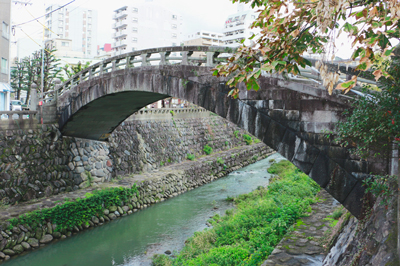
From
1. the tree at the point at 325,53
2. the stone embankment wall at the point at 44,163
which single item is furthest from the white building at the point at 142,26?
the tree at the point at 325,53

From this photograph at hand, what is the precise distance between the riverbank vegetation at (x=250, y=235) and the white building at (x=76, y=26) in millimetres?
53910

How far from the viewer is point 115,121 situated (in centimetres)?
1738

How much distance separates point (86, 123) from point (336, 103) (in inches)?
521

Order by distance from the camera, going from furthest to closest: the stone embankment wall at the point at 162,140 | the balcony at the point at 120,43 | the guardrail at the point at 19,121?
the balcony at the point at 120,43, the stone embankment wall at the point at 162,140, the guardrail at the point at 19,121

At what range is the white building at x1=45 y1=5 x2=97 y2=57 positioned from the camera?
57500 millimetres

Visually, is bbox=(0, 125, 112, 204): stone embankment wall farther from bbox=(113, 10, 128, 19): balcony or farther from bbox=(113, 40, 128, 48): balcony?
bbox=(113, 10, 128, 19): balcony

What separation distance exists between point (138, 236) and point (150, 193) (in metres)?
3.84

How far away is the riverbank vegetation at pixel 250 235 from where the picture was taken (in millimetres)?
7785

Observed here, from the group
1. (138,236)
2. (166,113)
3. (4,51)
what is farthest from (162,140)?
(4,51)

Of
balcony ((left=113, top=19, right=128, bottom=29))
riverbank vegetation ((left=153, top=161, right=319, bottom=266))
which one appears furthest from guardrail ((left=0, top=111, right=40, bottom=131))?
balcony ((left=113, top=19, right=128, bottom=29))

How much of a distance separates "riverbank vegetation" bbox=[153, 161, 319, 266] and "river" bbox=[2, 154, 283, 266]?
112 centimetres

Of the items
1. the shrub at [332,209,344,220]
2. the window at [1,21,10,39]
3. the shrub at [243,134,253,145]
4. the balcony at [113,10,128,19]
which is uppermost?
the balcony at [113,10,128,19]

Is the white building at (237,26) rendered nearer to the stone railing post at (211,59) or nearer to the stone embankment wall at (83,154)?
the stone embankment wall at (83,154)

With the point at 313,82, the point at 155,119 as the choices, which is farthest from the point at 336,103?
the point at 155,119
